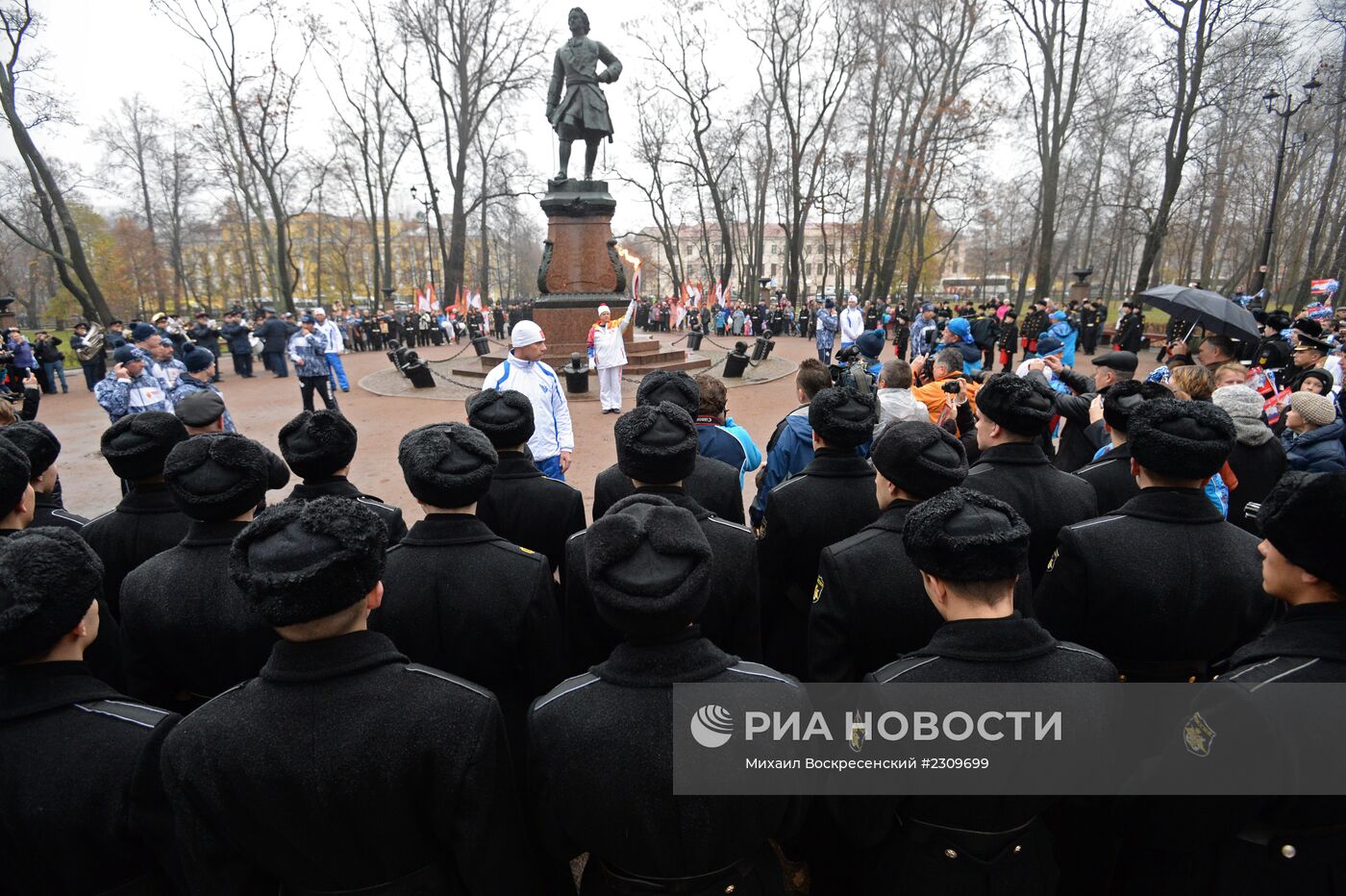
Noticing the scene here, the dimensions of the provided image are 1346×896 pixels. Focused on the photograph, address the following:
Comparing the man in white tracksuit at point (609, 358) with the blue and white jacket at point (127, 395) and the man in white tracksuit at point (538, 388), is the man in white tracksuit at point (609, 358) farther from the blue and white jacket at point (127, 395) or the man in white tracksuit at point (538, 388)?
the blue and white jacket at point (127, 395)

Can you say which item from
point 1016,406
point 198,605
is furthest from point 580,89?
point 198,605

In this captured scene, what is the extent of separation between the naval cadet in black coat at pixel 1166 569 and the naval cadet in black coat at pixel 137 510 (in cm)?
381

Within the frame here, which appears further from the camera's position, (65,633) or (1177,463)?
(1177,463)

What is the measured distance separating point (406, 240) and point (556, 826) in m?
81.1

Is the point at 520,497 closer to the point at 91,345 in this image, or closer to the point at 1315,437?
the point at 1315,437

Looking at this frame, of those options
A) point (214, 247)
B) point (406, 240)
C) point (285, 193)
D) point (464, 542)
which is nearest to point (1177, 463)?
point (464, 542)

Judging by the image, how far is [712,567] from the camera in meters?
2.61

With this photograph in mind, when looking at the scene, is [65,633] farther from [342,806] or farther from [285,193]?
[285,193]

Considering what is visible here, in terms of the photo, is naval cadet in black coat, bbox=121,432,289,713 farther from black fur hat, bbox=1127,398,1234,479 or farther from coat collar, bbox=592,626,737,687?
black fur hat, bbox=1127,398,1234,479

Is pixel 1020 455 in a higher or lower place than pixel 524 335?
lower

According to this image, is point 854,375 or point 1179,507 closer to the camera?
point 1179,507

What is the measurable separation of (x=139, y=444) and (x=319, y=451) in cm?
74

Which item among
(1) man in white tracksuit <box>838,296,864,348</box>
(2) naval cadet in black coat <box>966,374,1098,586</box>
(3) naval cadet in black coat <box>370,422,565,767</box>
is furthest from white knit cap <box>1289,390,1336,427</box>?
(1) man in white tracksuit <box>838,296,864,348</box>

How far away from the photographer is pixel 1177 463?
2.43 m
